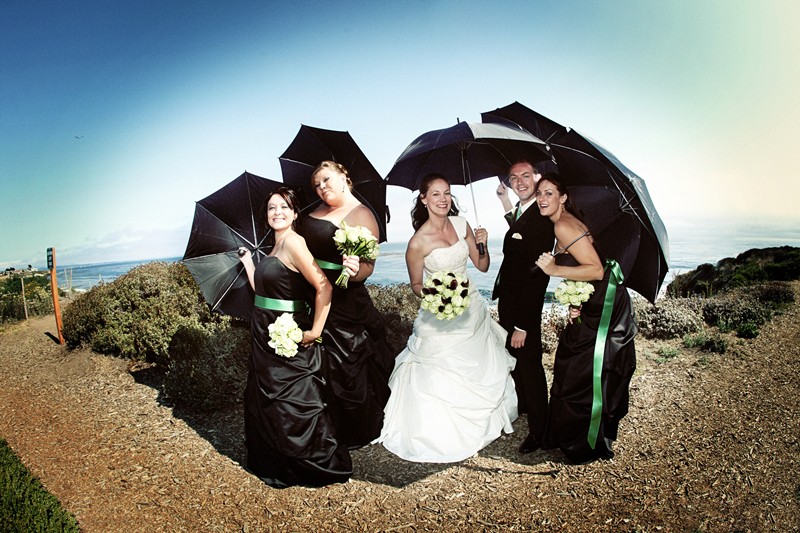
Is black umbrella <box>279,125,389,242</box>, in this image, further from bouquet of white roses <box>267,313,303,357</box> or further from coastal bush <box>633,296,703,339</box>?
coastal bush <box>633,296,703,339</box>

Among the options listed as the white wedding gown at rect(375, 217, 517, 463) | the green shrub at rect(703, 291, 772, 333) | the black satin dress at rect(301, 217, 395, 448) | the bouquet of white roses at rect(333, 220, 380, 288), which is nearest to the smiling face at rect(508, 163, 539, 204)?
the white wedding gown at rect(375, 217, 517, 463)

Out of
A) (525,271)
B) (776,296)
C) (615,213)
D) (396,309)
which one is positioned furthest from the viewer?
(776,296)

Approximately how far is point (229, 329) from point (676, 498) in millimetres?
6647

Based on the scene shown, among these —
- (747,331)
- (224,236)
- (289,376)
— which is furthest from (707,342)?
(224,236)

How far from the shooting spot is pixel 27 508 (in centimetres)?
366

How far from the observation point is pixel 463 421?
195 inches

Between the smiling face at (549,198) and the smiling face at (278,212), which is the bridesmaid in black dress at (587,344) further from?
the smiling face at (278,212)

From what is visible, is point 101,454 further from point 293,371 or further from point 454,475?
point 454,475

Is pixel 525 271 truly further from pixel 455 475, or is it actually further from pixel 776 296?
pixel 776 296

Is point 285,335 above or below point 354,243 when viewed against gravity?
below

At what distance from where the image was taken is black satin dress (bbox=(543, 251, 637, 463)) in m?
4.57

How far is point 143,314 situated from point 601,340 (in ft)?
25.9

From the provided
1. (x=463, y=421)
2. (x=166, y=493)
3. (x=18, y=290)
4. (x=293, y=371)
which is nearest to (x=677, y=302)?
(x=463, y=421)

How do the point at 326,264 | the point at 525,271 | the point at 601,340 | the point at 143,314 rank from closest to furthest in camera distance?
the point at 601,340 < the point at 326,264 < the point at 525,271 < the point at 143,314
